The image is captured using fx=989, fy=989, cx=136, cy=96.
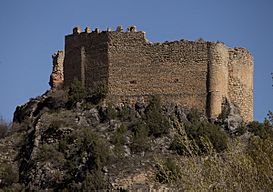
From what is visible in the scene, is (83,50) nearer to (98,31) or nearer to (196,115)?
(98,31)

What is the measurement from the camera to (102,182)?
1374 inches

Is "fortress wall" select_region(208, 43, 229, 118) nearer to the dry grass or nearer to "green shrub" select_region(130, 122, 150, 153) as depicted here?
"green shrub" select_region(130, 122, 150, 153)

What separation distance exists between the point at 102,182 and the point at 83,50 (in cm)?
776

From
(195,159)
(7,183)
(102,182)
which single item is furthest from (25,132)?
(195,159)

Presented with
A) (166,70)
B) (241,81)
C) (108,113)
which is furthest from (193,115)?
(108,113)

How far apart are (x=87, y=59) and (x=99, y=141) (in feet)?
15.9

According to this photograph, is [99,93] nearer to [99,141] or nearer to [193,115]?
[99,141]

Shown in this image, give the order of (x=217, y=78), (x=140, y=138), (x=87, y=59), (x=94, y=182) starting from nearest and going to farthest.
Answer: (x=94, y=182)
(x=140, y=138)
(x=217, y=78)
(x=87, y=59)

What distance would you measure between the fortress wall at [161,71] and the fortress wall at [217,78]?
0.22 meters

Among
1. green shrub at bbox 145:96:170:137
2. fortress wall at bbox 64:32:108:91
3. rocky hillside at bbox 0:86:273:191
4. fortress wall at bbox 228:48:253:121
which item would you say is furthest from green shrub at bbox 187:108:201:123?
fortress wall at bbox 64:32:108:91

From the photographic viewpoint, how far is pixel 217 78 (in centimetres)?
3925

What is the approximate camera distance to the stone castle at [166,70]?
39031mm

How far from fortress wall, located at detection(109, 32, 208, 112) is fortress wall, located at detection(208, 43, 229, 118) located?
221mm

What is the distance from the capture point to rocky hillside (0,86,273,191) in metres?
35.3
